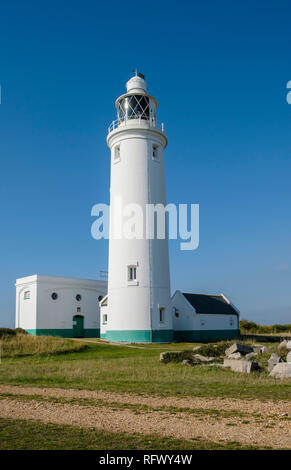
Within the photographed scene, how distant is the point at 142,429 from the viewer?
266 inches

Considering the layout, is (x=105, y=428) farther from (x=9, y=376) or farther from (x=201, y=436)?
(x=9, y=376)

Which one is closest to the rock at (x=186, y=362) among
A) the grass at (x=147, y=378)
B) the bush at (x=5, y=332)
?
the grass at (x=147, y=378)

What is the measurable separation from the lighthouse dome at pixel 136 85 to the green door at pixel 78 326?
20.0 meters

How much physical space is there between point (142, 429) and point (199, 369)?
7966 mm

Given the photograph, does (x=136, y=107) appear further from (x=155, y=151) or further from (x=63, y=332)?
(x=63, y=332)

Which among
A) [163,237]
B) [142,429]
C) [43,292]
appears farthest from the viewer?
[43,292]

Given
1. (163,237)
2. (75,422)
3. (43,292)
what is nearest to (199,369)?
(75,422)

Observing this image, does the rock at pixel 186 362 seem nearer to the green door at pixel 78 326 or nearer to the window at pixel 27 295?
the green door at pixel 78 326

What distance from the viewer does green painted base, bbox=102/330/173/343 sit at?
26.9 m

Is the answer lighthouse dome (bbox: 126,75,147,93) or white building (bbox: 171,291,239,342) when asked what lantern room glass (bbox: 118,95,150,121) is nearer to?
lighthouse dome (bbox: 126,75,147,93)

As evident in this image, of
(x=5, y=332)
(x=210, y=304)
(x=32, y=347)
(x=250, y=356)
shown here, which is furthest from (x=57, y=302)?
(x=250, y=356)

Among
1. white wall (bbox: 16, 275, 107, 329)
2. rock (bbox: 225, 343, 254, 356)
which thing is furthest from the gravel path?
white wall (bbox: 16, 275, 107, 329)

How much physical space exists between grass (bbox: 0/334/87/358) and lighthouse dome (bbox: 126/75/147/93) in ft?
58.5

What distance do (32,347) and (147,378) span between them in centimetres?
1050
